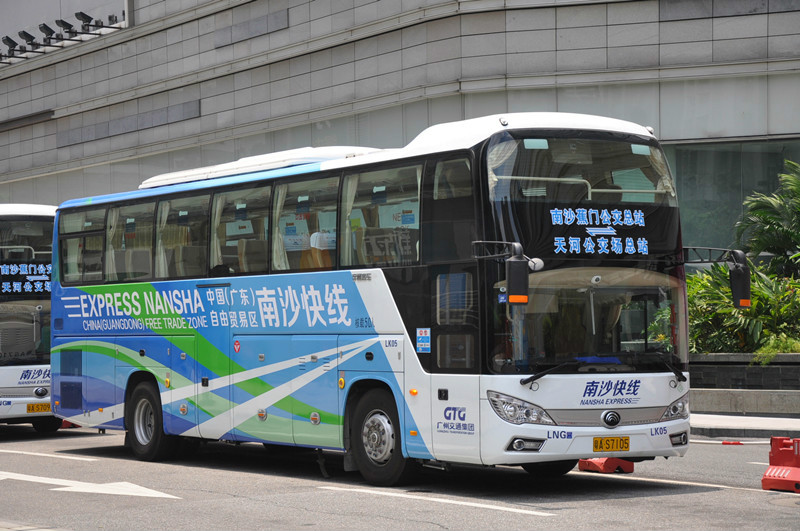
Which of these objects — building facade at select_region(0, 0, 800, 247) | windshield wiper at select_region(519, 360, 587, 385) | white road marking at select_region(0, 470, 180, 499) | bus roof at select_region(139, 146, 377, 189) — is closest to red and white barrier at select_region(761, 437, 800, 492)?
windshield wiper at select_region(519, 360, 587, 385)

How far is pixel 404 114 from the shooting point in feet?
103

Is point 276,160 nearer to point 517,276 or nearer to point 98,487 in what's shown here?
point 98,487

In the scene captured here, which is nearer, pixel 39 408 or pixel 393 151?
pixel 393 151

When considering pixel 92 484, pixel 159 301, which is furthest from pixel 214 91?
pixel 92 484

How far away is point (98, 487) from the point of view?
12.8 m

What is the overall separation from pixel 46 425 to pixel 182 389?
23.0 feet

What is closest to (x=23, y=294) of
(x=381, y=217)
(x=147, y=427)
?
(x=147, y=427)

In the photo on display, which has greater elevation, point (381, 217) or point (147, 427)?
point (381, 217)

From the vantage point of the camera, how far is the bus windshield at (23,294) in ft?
65.1

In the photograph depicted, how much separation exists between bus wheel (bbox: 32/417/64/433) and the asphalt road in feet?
16.7

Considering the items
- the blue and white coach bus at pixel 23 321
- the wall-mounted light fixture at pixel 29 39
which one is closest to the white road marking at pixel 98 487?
the blue and white coach bus at pixel 23 321

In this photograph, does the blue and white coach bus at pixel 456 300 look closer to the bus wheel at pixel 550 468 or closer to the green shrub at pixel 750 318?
the bus wheel at pixel 550 468

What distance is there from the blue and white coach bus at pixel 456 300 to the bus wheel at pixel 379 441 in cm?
2

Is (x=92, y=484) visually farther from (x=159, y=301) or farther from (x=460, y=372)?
(x=460, y=372)
